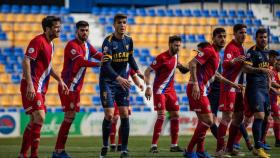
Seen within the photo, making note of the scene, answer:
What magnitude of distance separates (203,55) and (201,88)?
59 centimetres

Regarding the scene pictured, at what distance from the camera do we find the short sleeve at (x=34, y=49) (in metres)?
11.1

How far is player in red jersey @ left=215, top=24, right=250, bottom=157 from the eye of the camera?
1328 cm

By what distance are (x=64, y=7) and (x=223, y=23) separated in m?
7.24

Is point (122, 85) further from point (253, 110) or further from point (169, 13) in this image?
point (169, 13)

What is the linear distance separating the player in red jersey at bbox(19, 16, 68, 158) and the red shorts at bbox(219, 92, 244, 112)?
3.34m

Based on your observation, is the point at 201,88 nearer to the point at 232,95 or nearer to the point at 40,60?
the point at 232,95

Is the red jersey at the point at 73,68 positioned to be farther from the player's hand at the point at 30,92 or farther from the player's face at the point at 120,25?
the player's hand at the point at 30,92

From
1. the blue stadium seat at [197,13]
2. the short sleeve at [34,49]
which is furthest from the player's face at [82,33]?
the blue stadium seat at [197,13]

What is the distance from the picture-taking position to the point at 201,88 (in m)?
12.2

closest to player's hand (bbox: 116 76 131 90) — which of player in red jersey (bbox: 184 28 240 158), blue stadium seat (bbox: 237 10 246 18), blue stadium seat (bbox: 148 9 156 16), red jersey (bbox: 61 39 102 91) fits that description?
player in red jersey (bbox: 184 28 240 158)

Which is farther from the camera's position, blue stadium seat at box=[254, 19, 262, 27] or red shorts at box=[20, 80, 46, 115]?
blue stadium seat at box=[254, 19, 262, 27]

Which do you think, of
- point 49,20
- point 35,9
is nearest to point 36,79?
point 49,20

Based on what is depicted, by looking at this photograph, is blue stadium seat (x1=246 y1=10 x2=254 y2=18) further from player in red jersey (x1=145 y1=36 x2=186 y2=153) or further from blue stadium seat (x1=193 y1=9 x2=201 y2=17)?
player in red jersey (x1=145 y1=36 x2=186 y2=153)

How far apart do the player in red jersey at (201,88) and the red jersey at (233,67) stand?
77cm
